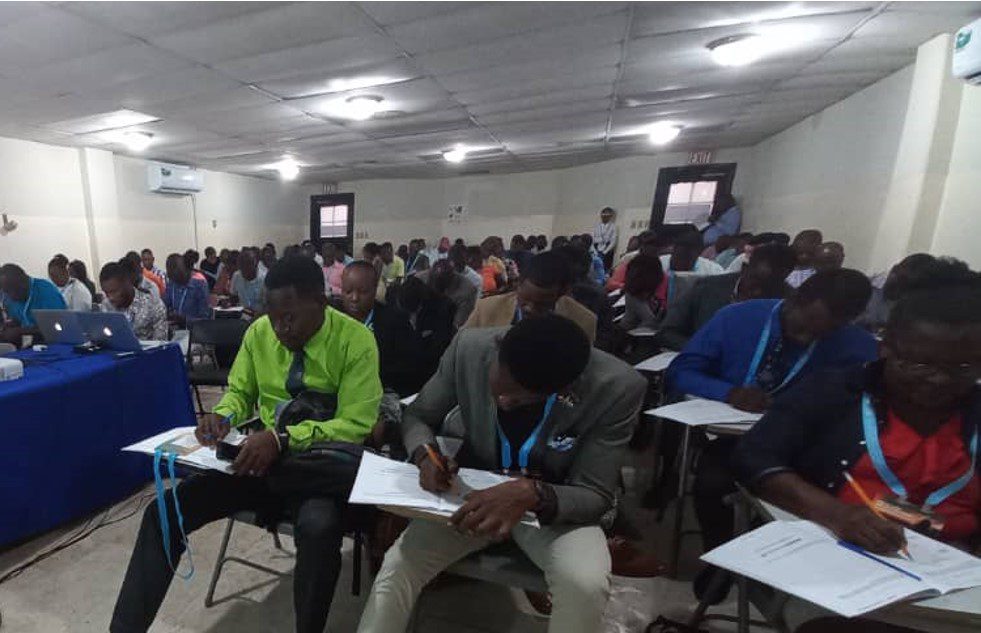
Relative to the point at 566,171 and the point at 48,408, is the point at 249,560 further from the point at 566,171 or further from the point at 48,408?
the point at 566,171

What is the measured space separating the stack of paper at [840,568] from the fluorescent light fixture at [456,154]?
7.25 metres

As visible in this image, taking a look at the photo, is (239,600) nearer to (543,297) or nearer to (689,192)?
(543,297)

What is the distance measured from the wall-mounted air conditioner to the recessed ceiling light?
896 centimetres

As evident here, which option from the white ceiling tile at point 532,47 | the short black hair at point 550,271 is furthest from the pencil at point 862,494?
the white ceiling tile at point 532,47

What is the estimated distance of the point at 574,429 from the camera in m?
1.37

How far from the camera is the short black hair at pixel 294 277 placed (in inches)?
64.0

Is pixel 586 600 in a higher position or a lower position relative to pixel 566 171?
lower

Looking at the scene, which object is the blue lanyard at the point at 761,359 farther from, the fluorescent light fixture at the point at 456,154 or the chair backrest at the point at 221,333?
the fluorescent light fixture at the point at 456,154

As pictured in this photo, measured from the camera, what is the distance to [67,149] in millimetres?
7227

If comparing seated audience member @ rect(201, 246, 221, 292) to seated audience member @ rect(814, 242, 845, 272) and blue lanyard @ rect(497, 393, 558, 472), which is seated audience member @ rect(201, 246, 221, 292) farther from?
seated audience member @ rect(814, 242, 845, 272)

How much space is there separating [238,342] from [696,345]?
2.85 m

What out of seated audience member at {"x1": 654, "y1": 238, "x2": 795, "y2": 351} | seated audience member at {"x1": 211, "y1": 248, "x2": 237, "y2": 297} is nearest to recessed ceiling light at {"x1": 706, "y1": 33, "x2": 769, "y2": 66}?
seated audience member at {"x1": 654, "y1": 238, "x2": 795, "y2": 351}

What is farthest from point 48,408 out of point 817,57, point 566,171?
point 566,171

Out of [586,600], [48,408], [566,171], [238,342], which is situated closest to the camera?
[586,600]
